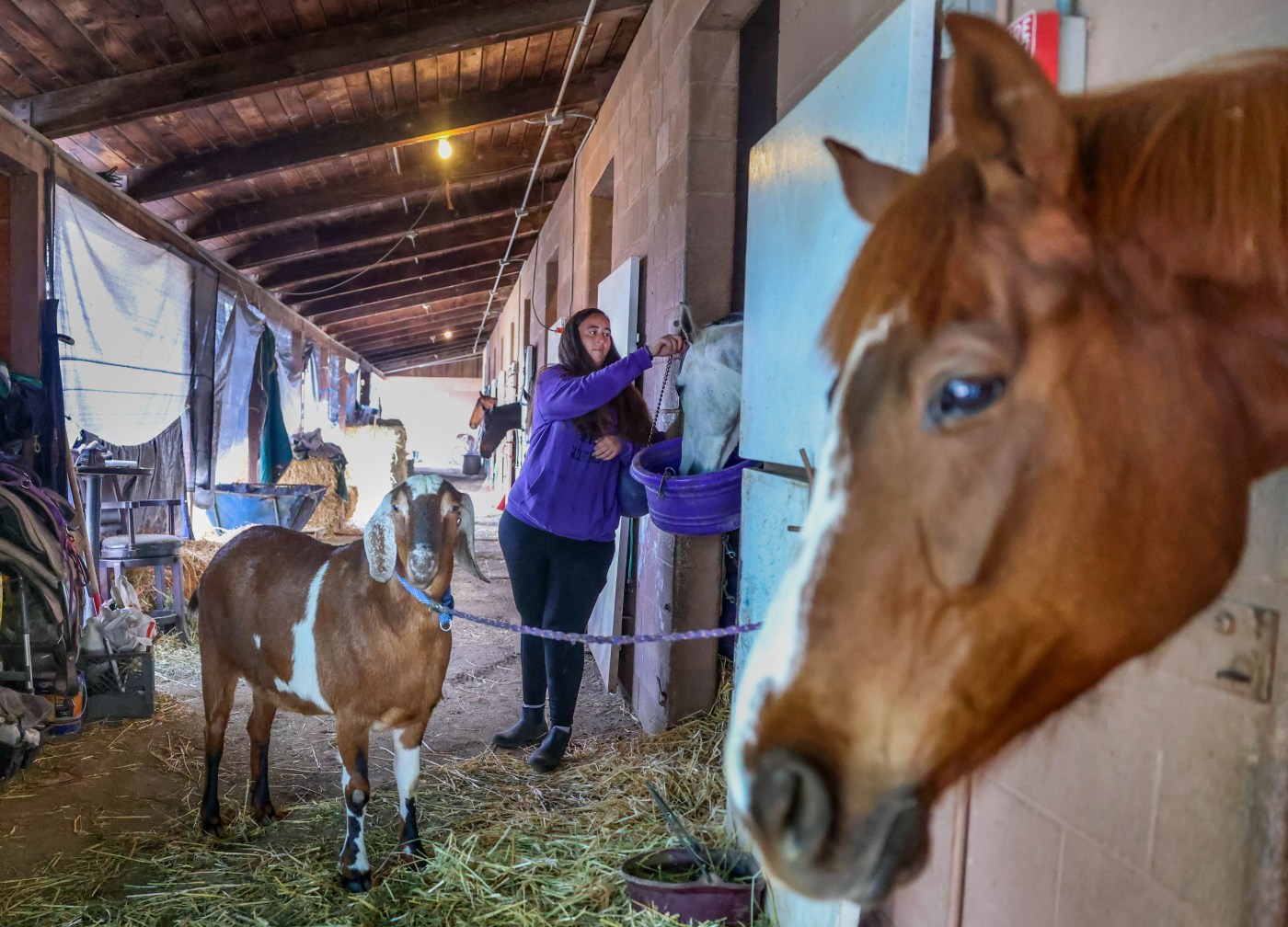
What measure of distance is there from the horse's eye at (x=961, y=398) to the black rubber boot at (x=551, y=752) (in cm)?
307

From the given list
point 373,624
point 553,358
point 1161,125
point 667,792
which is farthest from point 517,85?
point 1161,125

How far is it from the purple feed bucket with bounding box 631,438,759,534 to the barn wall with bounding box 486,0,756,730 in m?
0.81

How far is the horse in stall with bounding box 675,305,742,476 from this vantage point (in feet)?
8.99

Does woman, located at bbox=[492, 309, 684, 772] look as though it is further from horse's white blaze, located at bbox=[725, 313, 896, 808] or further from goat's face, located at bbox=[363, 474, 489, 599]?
horse's white blaze, located at bbox=[725, 313, 896, 808]

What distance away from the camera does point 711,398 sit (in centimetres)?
275

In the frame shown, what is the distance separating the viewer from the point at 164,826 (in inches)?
117

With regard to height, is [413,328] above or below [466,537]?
above

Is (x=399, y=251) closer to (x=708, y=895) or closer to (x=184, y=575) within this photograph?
(x=184, y=575)

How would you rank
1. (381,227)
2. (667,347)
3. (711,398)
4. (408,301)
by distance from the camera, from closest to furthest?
(711,398) → (667,347) → (381,227) → (408,301)

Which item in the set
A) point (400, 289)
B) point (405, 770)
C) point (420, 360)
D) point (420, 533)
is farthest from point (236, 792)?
point (420, 360)

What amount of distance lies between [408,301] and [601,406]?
11841 millimetres

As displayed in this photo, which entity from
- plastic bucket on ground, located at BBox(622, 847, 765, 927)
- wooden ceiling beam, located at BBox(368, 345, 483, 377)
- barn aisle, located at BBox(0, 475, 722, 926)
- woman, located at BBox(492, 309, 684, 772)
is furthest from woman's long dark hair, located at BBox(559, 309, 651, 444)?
wooden ceiling beam, located at BBox(368, 345, 483, 377)

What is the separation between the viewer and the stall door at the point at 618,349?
437 cm

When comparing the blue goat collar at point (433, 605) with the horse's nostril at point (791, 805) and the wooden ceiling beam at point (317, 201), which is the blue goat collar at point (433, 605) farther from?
the wooden ceiling beam at point (317, 201)
